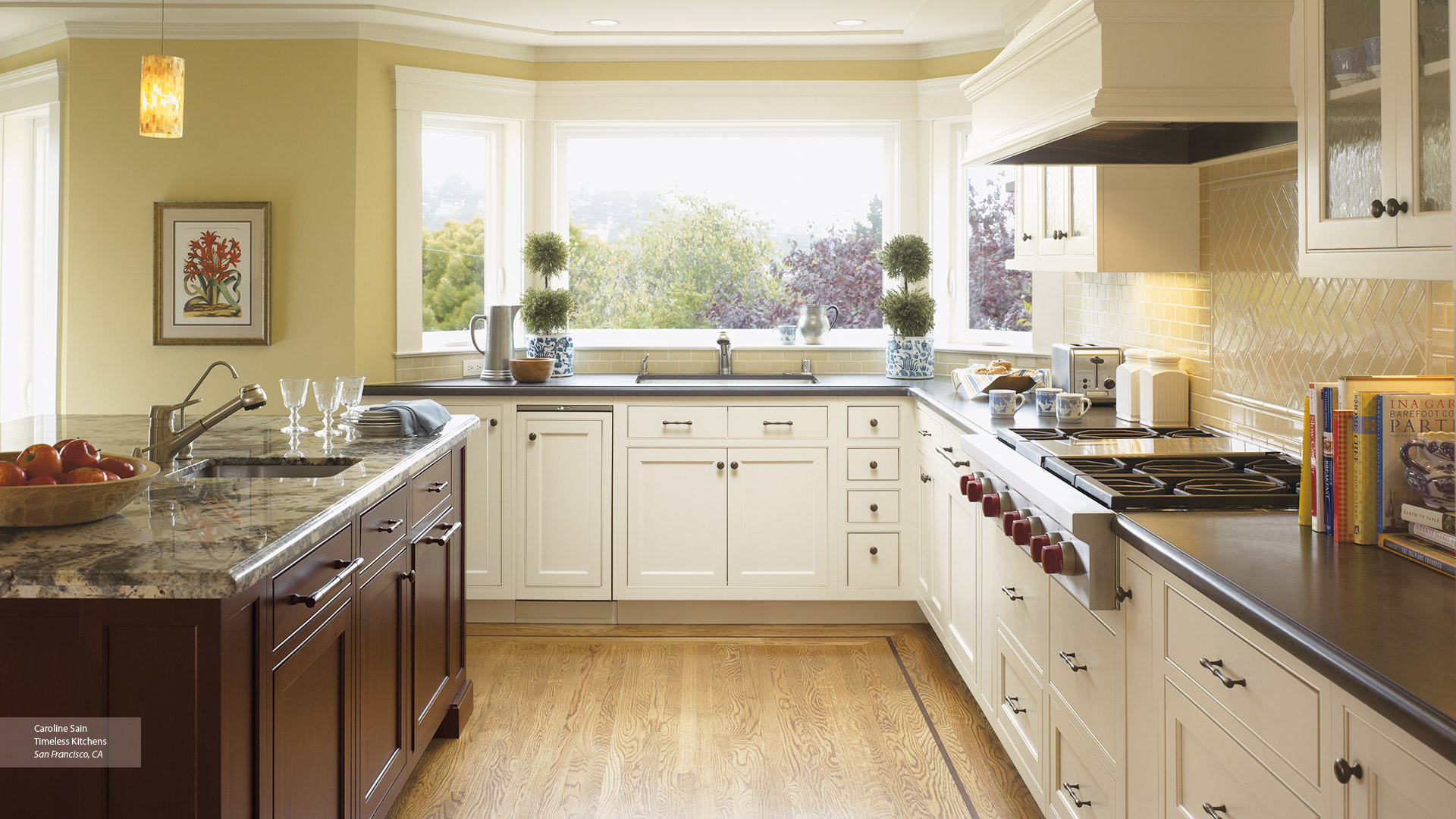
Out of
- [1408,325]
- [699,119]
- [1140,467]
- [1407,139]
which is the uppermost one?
[699,119]

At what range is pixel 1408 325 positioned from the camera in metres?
2.12

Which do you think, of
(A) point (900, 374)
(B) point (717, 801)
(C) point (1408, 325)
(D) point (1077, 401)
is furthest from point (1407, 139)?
(A) point (900, 374)

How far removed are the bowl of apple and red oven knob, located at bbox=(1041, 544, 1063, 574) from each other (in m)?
1.76

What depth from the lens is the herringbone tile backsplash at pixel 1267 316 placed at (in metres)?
2.15

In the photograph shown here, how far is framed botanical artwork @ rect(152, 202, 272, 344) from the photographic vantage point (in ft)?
14.4

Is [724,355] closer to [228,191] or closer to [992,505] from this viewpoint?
[228,191]

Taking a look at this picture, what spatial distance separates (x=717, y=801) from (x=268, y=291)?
287 centimetres

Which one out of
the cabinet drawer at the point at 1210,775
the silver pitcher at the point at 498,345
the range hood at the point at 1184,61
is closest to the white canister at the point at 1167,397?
the range hood at the point at 1184,61

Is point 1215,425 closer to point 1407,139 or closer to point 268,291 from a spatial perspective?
point 1407,139

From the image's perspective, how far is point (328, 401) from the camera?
2.96 m

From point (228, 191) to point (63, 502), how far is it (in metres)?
2.95

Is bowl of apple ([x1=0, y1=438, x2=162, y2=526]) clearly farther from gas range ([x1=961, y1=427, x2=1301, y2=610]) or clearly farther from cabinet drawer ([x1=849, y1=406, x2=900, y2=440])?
cabinet drawer ([x1=849, y1=406, x2=900, y2=440])

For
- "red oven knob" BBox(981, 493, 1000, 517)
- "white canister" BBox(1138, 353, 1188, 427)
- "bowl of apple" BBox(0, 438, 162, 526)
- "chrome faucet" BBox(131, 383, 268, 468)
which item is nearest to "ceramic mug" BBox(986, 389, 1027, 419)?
"white canister" BBox(1138, 353, 1188, 427)
